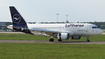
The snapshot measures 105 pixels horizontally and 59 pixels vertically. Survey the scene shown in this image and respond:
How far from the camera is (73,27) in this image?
42750mm

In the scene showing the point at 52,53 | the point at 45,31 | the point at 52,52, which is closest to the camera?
the point at 52,53

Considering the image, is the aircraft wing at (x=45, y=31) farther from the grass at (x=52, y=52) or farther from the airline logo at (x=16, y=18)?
the grass at (x=52, y=52)

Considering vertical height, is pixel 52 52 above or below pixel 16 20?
below

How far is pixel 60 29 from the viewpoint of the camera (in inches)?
1724

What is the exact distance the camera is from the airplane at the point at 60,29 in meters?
41.7

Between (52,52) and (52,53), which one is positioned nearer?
(52,53)

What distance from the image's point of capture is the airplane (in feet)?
137

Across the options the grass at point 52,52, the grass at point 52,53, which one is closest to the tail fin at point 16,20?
the grass at point 52,52

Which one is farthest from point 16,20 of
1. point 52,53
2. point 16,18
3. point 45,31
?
point 52,53

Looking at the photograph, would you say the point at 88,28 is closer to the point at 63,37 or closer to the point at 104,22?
the point at 63,37

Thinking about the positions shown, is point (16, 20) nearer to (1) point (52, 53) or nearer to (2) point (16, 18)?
(2) point (16, 18)

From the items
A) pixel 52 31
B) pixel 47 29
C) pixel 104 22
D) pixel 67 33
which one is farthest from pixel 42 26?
pixel 104 22

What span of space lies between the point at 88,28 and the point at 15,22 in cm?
1706

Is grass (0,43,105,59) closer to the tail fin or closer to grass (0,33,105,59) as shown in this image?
grass (0,33,105,59)
